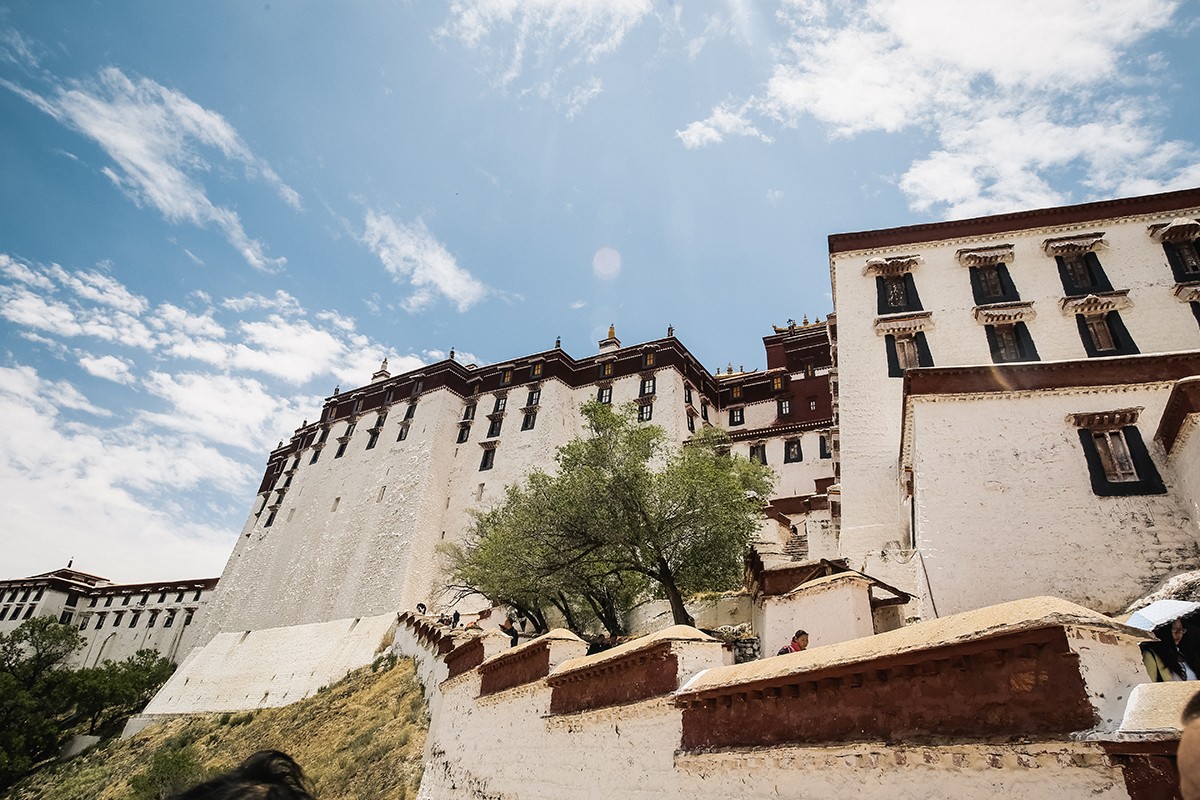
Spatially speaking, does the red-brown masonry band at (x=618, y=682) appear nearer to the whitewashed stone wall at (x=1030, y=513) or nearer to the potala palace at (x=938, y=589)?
the potala palace at (x=938, y=589)

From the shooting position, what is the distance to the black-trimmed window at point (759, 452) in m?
37.5

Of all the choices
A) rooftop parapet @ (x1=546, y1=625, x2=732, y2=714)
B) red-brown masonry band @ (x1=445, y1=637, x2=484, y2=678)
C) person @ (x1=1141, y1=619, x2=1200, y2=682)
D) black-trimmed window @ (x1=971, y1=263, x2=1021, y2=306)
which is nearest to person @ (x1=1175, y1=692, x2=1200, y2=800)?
person @ (x1=1141, y1=619, x2=1200, y2=682)

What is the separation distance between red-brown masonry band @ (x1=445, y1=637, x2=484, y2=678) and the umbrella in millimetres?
9671

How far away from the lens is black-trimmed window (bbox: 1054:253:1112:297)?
2012cm

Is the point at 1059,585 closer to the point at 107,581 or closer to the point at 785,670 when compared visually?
the point at 785,670

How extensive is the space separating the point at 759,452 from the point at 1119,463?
88.2 ft

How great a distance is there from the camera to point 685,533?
59.6 ft

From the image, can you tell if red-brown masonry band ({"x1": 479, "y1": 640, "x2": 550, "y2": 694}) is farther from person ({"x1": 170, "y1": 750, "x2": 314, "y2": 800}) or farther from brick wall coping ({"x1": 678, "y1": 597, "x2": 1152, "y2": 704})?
person ({"x1": 170, "y1": 750, "x2": 314, "y2": 800})

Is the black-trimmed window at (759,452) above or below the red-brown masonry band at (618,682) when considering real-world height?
above

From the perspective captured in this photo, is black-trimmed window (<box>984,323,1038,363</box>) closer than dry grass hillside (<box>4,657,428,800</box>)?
No

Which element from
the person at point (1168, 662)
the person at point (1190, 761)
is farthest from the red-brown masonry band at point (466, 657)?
the person at point (1190, 761)

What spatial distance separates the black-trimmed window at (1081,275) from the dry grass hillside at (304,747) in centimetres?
2181

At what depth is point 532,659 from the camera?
33.1 feet

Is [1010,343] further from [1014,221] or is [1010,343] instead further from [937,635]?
[937,635]
